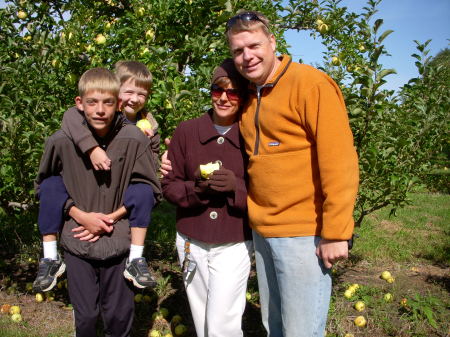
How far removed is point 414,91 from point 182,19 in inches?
71.1

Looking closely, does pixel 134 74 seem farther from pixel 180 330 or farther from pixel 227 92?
pixel 180 330

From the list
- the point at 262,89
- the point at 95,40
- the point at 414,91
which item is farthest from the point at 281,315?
the point at 95,40

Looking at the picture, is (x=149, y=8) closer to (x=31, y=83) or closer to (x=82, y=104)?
(x=31, y=83)

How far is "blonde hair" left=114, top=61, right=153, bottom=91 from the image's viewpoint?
2.30m

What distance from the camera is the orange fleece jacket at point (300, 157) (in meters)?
1.66

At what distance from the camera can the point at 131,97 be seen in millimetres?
2338

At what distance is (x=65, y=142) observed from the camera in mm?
2045

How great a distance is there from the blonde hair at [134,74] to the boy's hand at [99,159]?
19.1 inches

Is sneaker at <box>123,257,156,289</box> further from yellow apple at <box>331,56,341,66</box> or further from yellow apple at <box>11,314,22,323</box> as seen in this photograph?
yellow apple at <box>331,56,341,66</box>

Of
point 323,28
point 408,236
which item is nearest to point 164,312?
point 323,28

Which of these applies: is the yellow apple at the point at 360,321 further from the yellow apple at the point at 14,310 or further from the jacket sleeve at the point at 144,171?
the yellow apple at the point at 14,310

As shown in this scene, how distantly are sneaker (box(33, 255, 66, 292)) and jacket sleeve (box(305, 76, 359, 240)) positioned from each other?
1.32 m

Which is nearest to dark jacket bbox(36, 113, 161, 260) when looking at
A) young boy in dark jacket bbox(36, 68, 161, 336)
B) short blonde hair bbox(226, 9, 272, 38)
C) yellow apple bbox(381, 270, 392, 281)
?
young boy in dark jacket bbox(36, 68, 161, 336)

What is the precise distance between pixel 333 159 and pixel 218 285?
2.89ft
